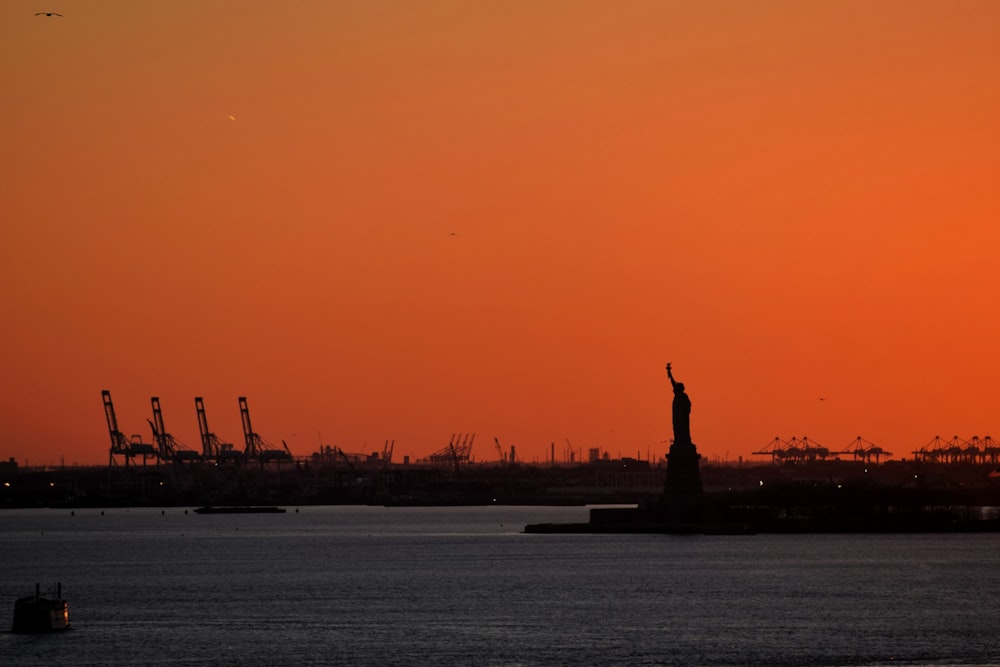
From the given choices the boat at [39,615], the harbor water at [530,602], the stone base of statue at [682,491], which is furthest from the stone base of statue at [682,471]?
the boat at [39,615]

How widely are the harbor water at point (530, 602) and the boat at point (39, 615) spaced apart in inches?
31.0

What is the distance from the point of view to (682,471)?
103312 millimetres

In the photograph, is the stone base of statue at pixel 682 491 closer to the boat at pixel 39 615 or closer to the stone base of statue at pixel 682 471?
the stone base of statue at pixel 682 471

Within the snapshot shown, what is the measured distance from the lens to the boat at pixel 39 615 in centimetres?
5328

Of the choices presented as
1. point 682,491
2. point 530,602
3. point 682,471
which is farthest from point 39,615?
point 682,491

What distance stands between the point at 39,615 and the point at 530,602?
1859cm

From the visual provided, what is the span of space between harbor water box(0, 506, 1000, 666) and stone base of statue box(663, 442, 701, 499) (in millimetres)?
3471

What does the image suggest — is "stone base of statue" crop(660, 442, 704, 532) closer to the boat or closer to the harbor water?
the harbor water

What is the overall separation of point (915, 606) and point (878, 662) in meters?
16.3

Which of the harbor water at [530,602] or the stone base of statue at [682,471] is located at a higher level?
the stone base of statue at [682,471]

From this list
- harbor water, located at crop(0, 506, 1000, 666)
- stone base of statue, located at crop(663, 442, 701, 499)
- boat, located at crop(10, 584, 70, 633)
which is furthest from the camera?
stone base of statue, located at crop(663, 442, 701, 499)

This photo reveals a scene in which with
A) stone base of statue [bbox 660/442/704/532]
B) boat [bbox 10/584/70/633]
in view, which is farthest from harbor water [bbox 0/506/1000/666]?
stone base of statue [bbox 660/442/704/532]

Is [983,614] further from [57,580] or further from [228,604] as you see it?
[57,580]

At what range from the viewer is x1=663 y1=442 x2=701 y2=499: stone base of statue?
101438 mm
